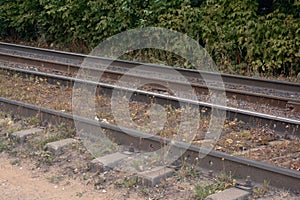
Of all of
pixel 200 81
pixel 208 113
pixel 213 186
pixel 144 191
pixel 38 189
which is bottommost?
pixel 38 189

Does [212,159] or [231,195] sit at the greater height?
[212,159]

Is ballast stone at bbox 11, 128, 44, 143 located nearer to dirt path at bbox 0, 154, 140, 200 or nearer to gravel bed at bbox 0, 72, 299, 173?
dirt path at bbox 0, 154, 140, 200

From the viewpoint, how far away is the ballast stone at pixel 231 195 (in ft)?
16.0

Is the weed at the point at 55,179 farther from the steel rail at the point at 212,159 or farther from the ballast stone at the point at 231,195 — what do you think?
the ballast stone at the point at 231,195

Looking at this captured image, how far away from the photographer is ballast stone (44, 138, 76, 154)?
6.31m

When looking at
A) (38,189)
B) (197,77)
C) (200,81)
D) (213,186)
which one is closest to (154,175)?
(213,186)

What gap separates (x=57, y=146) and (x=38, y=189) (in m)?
0.98

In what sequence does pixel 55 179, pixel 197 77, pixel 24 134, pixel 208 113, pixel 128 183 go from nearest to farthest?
pixel 128 183 < pixel 55 179 < pixel 24 134 < pixel 208 113 < pixel 197 77

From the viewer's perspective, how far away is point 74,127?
700cm

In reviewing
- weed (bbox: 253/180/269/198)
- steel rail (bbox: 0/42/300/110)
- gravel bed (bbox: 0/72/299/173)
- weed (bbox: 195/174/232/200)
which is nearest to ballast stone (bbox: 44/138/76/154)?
gravel bed (bbox: 0/72/299/173)

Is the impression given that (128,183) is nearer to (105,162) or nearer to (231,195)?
(105,162)

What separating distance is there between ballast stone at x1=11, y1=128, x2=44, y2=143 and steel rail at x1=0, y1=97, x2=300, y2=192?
34 centimetres

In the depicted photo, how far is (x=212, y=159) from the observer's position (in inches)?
223

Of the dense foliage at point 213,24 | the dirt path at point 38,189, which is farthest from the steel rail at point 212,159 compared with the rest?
the dense foliage at point 213,24
